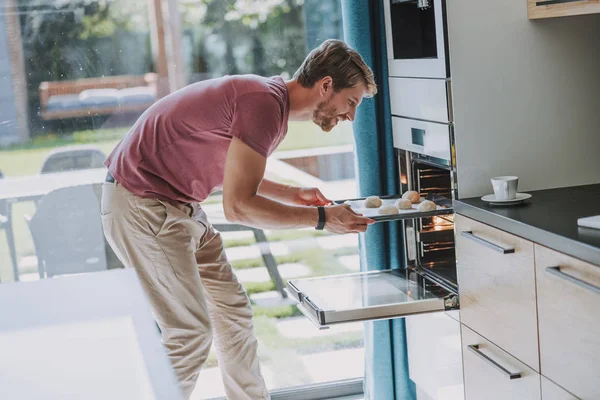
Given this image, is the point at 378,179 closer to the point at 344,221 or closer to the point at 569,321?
the point at 344,221

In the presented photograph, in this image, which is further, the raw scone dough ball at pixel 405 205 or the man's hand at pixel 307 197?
the man's hand at pixel 307 197

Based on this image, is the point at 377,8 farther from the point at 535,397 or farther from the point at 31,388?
the point at 31,388

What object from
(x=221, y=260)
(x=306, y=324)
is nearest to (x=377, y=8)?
(x=221, y=260)

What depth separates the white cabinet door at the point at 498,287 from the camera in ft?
6.68

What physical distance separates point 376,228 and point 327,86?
2.54 feet

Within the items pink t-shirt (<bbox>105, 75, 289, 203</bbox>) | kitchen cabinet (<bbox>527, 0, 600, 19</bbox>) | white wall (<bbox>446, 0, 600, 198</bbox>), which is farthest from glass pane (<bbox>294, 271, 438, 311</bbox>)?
kitchen cabinet (<bbox>527, 0, 600, 19</bbox>)

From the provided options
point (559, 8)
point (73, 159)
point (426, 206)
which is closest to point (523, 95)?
point (559, 8)

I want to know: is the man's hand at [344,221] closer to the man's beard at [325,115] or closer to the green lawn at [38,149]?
the man's beard at [325,115]

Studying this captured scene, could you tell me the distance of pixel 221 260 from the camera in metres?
→ 2.58

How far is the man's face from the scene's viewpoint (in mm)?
2357

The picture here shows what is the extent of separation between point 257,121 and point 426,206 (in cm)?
57

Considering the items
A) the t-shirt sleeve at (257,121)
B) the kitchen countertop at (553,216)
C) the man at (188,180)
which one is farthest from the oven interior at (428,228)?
the t-shirt sleeve at (257,121)

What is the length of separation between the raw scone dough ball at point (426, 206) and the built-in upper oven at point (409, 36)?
397mm

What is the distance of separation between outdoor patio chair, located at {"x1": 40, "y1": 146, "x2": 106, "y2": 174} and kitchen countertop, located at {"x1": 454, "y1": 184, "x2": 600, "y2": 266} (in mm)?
1336
